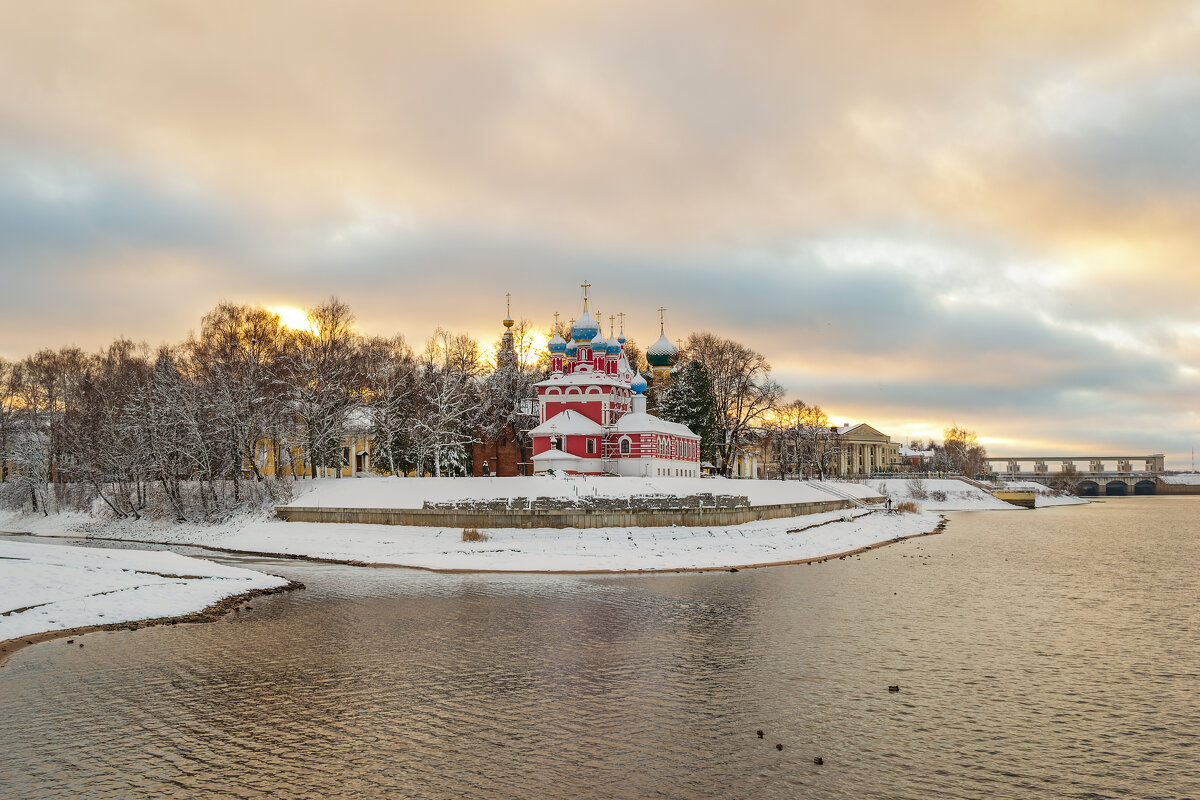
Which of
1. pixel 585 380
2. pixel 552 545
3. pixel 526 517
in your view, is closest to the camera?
pixel 552 545

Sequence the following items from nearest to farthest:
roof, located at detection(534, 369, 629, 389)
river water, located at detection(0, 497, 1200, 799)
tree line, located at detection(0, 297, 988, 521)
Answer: river water, located at detection(0, 497, 1200, 799)
tree line, located at detection(0, 297, 988, 521)
roof, located at detection(534, 369, 629, 389)

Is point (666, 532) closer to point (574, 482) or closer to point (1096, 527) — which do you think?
point (574, 482)

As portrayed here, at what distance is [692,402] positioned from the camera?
88062 mm

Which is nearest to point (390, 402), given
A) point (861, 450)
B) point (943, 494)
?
point (943, 494)

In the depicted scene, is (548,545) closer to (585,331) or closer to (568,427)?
(568,427)

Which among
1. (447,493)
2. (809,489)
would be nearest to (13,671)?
(447,493)

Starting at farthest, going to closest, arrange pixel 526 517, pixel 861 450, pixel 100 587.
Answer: pixel 861 450
pixel 526 517
pixel 100 587

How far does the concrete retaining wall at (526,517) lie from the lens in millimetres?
51000

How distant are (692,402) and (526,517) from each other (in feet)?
130

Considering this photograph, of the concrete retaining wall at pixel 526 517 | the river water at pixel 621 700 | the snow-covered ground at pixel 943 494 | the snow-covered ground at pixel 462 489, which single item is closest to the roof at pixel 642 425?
the snow-covered ground at pixel 462 489

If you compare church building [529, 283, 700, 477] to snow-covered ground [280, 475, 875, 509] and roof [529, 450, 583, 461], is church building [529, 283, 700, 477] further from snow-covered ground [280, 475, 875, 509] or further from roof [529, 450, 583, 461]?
snow-covered ground [280, 475, 875, 509]

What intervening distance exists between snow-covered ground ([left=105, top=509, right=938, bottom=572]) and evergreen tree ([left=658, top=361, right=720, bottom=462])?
89.8 feet

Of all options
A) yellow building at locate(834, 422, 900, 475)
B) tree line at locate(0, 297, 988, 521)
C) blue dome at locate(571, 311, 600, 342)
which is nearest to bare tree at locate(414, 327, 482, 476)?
tree line at locate(0, 297, 988, 521)

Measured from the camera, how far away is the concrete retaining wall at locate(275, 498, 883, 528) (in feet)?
167
